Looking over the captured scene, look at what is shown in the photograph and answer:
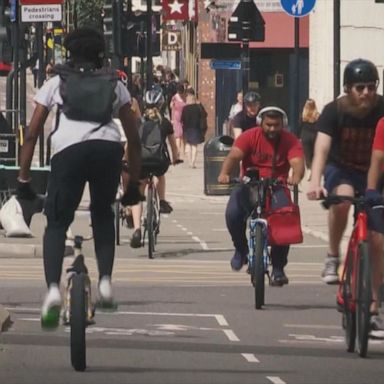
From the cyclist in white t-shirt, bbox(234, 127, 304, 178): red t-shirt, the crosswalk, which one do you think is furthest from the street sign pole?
the cyclist in white t-shirt

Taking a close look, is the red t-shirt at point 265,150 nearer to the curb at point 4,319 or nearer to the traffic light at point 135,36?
the curb at point 4,319

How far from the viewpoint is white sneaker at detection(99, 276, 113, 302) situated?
10.3 m

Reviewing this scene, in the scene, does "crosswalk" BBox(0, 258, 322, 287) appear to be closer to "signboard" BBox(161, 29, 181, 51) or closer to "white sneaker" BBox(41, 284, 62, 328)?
"white sneaker" BBox(41, 284, 62, 328)

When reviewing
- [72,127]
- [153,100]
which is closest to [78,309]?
[72,127]

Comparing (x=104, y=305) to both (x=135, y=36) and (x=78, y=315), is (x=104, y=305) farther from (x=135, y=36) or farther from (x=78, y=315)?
(x=135, y=36)

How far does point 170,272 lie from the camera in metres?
19.5

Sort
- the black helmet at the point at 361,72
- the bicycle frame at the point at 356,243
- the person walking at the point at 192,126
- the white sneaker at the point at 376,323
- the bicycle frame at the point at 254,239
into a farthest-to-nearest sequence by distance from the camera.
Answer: the person walking at the point at 192,126 < the bicycle frame at the point at 254,239 < the black helmet at the point at 361,72 < the white sneaker at the point at 376,323 < the bicycle frame at the point at 356,243

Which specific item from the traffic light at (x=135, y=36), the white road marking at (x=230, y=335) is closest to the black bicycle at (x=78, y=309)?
the white road marking at (x=230, y=335)

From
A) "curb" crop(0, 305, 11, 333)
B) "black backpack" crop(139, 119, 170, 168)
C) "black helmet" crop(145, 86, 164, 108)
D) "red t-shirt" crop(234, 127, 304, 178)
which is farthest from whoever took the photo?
"black helmet" crop(145, 86, 164, 108)

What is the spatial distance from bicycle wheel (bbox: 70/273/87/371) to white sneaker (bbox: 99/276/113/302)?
96 mm

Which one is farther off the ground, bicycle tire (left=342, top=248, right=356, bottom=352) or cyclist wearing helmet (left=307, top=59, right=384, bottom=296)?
cyclist wearing helmet (left=307, top=59, right=384, bottom=296)

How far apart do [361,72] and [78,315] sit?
3007 mm

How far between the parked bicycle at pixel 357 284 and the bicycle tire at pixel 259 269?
2.84 m

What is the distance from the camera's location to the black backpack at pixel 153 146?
20.9 meters
